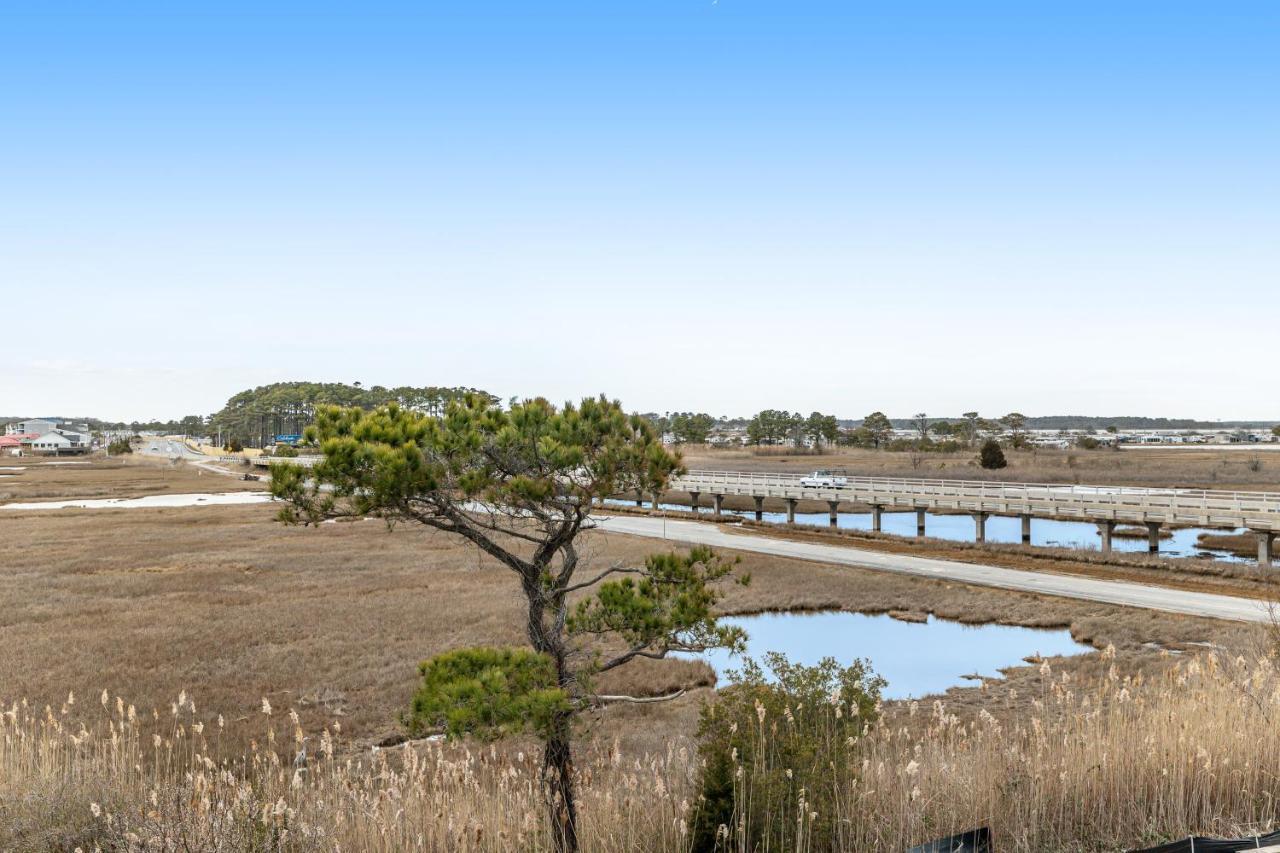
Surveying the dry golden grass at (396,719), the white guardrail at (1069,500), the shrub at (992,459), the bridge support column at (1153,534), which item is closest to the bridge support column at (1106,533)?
the white guardrail at (1069,500)

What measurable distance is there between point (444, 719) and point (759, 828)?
2307 millimetres

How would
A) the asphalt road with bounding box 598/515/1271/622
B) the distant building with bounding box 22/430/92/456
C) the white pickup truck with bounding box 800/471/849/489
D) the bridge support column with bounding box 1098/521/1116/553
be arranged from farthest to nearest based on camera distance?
the distant building with bounding box 22/430/92/456
the white pickup truck with bounding box 800/471/849/489
the bridge support column with bounding box 1098/521/1116/553
the asphalt road with bounding box 598/515/1271/622

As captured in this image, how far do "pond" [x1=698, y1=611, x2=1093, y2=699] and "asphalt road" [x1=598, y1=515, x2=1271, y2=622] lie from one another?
370cm

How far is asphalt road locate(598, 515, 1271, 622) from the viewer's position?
21.9 meters

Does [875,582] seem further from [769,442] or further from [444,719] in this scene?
[769,442]

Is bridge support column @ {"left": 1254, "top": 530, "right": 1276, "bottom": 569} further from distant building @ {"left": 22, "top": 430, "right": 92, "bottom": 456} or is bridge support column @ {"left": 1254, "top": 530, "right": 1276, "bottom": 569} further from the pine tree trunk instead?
distant building @ {"left": 22, "top": 430, "right": 92, "bottom": 456}

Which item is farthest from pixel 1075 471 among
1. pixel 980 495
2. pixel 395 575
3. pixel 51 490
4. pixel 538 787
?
pixel 51 490

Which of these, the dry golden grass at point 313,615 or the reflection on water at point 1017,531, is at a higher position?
the dry golden grass at point 313,615

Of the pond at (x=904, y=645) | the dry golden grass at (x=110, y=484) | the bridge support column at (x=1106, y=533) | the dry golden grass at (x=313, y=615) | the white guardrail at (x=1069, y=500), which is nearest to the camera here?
the dry golden grass at (x=313, y=615)

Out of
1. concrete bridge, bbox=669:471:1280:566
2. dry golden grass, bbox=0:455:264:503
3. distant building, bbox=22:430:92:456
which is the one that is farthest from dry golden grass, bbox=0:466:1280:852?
distant building, bbox=22:430:92:456

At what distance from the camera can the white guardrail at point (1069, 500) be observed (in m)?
30.7

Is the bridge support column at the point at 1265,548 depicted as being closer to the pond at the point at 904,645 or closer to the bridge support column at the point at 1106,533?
the bridge support column at the point at 1106,533

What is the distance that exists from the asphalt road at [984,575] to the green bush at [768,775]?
21.2 feet

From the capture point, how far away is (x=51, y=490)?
76.6 metres
